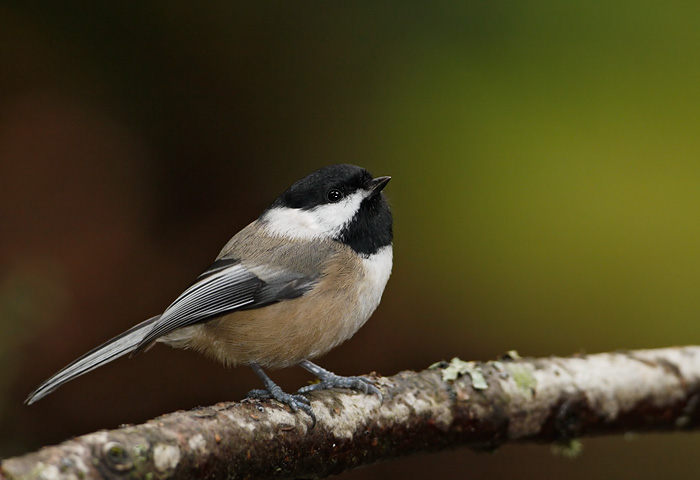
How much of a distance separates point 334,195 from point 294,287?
411 mm

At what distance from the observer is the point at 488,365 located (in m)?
2.83

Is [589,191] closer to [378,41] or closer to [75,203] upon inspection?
[378,41]

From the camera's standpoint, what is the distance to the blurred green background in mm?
3947

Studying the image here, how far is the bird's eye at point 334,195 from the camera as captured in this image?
2805mm

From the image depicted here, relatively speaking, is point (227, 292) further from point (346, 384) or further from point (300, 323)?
point (346, 384)

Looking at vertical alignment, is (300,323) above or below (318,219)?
below

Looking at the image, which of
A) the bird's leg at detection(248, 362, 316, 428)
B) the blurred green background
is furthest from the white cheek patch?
the blurred green background

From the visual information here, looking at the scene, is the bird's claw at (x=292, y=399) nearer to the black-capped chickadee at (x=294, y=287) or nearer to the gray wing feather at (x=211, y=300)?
the black-capped chickadee at (x=294, y=287)

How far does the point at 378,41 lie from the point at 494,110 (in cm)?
89

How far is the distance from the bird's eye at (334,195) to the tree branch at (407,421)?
2.42ft

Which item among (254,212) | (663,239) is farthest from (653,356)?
(254,212)

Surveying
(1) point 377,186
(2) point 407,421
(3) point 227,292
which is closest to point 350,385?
(2) point 407,421

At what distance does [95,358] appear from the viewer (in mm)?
2445

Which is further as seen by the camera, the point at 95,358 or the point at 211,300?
the point at 211,300
